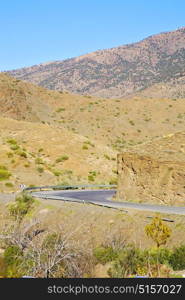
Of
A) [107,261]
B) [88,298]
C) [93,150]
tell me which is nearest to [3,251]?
[107,261]

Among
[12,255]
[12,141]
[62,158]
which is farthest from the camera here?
[12,141]

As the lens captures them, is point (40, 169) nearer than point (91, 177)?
Yes

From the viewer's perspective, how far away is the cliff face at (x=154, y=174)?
2314 cm

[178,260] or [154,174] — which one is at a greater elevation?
[154,174]

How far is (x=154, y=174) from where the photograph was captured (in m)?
24.4

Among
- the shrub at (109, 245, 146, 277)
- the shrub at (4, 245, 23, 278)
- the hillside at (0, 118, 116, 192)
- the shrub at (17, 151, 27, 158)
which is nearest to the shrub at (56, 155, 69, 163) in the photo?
the hillside at (0, 118, 116, 192)

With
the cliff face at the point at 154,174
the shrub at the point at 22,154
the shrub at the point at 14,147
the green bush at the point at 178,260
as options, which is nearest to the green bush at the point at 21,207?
the cliff face at the point at 154,174

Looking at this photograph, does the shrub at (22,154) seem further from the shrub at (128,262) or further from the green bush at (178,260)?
the green bush at (178,260)

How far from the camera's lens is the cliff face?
23.1m

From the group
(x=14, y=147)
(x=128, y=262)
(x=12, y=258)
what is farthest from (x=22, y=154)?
(x=128, y=262)

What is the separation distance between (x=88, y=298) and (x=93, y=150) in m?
52.2

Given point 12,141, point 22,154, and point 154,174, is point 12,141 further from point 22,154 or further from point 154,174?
point 154,174

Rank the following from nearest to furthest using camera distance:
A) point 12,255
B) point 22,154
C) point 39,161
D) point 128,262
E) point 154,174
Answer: point 128,262
point 12,255
point 154,174
point 22,154
point 39,161

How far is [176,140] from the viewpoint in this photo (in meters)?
27.4
